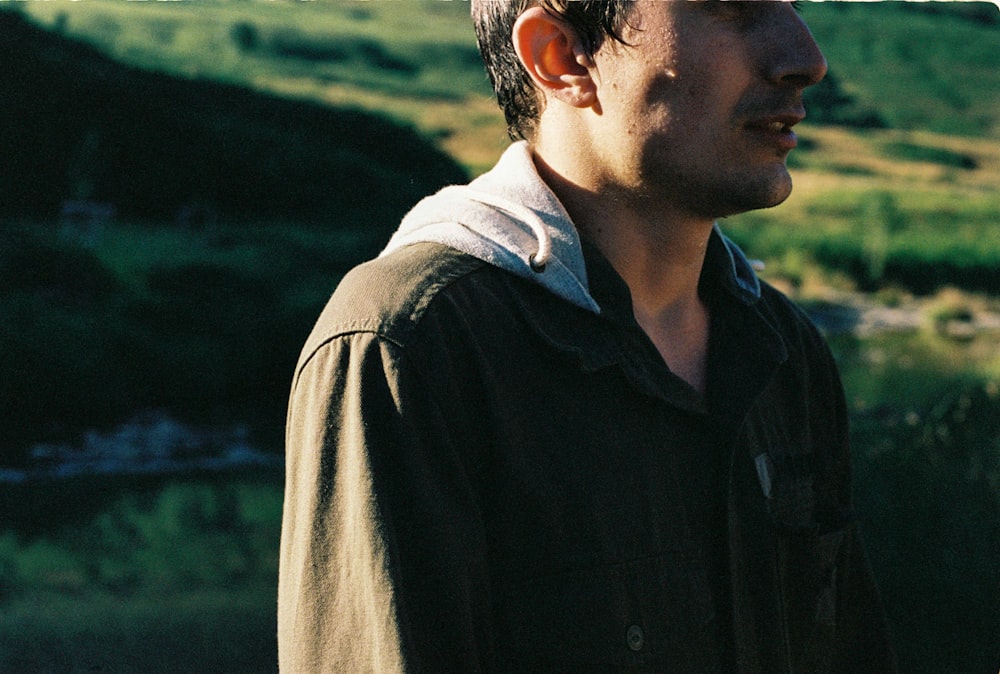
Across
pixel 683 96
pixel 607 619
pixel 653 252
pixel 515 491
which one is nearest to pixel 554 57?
pixel 683 96

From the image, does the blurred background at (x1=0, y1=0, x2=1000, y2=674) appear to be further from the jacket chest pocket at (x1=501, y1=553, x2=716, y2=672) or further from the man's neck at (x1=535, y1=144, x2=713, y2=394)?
the jacket chest pocket at (x1=501, y1=553, x2=716, y2=672)

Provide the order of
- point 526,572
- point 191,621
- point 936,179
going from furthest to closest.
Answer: point 936,179 < point 191,621 < point 526,572

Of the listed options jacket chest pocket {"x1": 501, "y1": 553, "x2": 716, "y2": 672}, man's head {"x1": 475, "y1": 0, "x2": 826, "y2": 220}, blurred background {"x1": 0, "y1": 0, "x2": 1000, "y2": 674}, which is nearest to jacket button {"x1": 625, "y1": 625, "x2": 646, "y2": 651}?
jacket chest pocket {"x1": 501, "y1": 553, "x2": 716, "y2": 672}

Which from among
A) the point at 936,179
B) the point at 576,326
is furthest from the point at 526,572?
the point at 936,179

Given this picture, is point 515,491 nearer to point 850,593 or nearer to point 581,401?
point 581,401

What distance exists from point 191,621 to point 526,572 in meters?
1.41

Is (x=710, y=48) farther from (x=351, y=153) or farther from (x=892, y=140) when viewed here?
(x=892, y=140)

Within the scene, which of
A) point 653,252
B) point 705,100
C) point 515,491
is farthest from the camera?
point 653,252

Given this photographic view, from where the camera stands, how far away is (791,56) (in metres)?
1.41

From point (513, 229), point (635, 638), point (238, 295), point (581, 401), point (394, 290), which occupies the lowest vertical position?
point (635, 638)

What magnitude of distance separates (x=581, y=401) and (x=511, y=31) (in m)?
0.57

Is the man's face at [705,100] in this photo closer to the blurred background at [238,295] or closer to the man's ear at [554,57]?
the man's ear at [554,57]

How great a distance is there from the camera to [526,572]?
1248 mm

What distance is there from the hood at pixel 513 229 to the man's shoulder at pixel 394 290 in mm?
27
